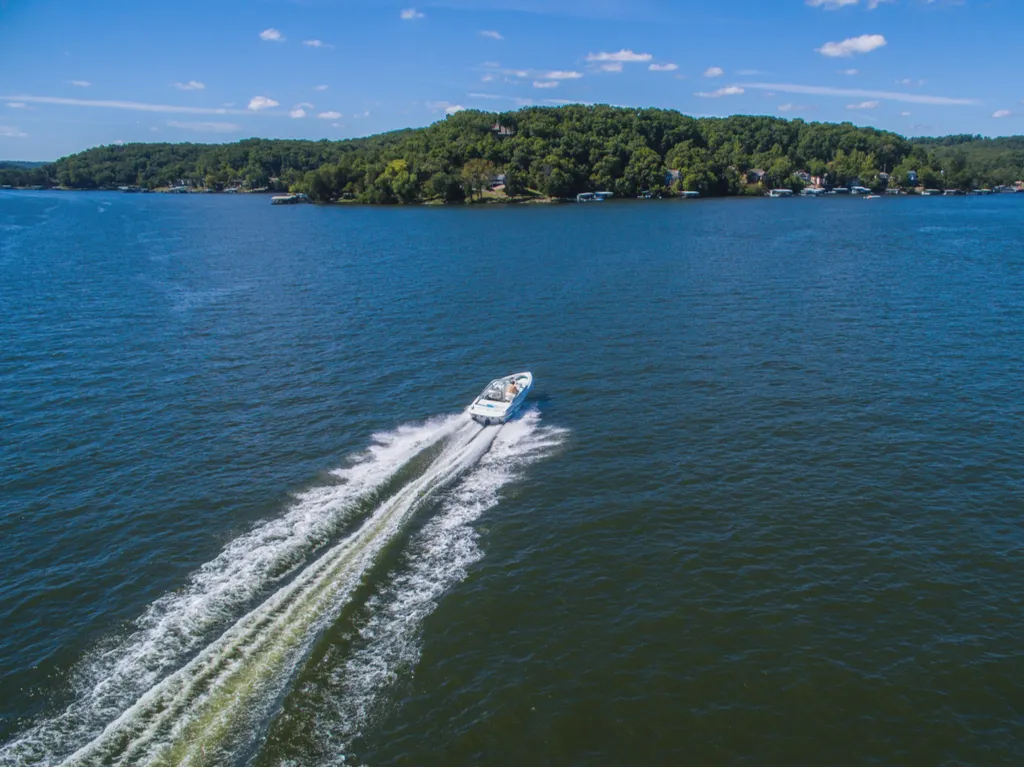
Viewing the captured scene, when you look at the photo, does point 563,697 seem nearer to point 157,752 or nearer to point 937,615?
point 157,752

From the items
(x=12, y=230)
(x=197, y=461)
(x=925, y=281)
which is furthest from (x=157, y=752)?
(x=12, y=230)

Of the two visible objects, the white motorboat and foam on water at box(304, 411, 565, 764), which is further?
the white motorboat

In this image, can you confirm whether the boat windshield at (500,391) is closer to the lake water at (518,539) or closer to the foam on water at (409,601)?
the lake water at (518,539)

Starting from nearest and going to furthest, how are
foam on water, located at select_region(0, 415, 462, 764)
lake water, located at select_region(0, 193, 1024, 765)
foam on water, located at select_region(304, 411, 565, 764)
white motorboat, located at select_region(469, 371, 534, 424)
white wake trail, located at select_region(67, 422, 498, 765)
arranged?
white wake trail, located at select_region(67, 422, 498, 765) → foam on water, located at select_region(0, 415, 462, 764) → lake water, located at select_region(0, 193, 1024, 765) → foam on water, located at select_region(304, 411, 565, 764) → white motorboat, located at select_region(469, 371, 534, 424)

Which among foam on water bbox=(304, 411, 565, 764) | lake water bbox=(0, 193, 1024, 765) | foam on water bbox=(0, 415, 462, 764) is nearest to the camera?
foam on water bbox=(0, 415, 462, 764)

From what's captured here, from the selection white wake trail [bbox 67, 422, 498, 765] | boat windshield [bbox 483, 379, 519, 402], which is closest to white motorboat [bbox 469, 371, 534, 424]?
boat windshield [bbox 483, 379, 519, 402]

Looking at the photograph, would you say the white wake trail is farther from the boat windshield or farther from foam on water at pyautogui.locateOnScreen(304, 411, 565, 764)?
the boat windshield
